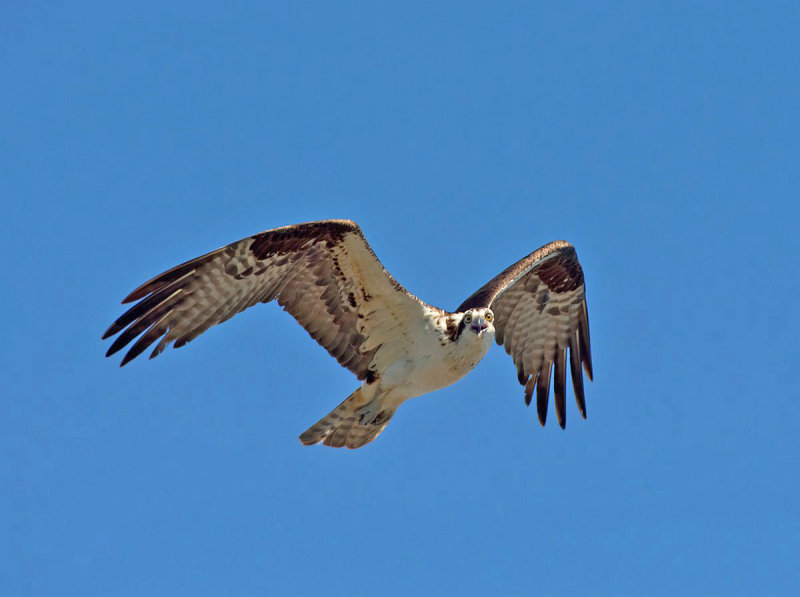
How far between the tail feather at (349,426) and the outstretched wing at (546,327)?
9.41ft

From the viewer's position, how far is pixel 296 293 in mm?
12250

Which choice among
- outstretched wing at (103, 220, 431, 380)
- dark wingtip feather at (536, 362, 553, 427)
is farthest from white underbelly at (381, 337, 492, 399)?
dark wingtip feather at (536, 362, 553, 427)

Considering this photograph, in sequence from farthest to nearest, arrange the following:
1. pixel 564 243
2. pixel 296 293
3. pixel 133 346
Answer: pixel 564 243
pixel 296 293
pixel 133 346

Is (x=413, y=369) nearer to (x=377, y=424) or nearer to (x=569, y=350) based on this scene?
(x=377, y=424)

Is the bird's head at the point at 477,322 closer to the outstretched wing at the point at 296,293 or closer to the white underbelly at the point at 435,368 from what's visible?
the white underbelly at the point at 435,368

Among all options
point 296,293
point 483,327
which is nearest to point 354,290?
point 296,293

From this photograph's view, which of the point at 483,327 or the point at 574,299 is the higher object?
the point at 574,299

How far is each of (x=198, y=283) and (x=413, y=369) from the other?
2.42 m

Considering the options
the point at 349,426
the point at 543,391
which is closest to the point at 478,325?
the point at 349,426

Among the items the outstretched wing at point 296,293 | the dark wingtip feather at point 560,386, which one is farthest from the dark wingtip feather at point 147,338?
the dark wingtip feather at point 560,386

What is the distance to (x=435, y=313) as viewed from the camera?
1230 cm

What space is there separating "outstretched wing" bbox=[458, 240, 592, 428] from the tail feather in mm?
2867

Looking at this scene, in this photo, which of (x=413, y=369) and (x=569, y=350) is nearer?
(x=413, y=369)

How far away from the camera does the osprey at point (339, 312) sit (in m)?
11.6
